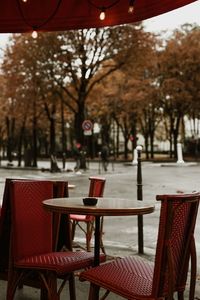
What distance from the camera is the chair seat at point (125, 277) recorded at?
11.1 feet

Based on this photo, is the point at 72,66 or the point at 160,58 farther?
the point at 160,58

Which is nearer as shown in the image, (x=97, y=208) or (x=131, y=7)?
(x=97, y=208)

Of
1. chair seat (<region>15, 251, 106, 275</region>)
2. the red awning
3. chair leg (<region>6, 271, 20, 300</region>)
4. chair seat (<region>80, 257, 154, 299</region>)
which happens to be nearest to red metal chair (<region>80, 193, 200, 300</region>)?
chair seat (<region>80, 257, 154, 299</region>)

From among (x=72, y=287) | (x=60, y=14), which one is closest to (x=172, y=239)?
(x=72, y=287)

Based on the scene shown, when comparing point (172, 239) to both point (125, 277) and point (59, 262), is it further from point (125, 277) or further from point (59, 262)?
point (59, 262)

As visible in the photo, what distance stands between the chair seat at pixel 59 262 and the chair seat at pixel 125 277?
11.8 inches

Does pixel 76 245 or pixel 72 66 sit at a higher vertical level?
pixel 72 66

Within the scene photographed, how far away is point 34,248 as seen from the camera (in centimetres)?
448

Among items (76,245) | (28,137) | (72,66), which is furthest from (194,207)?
(28,137)

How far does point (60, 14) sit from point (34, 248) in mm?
3711

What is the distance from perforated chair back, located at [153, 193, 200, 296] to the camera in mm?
3205

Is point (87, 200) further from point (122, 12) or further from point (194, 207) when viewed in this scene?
point (122, 12)

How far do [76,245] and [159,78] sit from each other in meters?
38.6

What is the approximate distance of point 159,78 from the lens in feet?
147
